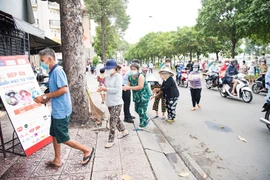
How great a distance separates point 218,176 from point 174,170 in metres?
0.69

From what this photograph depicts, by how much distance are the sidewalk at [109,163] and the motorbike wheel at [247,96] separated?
18.1 feet

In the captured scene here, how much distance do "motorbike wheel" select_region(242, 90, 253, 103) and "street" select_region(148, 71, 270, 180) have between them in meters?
0.65

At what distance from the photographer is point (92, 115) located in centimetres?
566

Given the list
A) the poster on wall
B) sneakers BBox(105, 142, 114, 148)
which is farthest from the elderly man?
sneakers BBox(105, 142, 114, 148)

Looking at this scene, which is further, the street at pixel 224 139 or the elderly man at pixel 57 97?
the street at pixel 224 139

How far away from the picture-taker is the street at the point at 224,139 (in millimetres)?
3494

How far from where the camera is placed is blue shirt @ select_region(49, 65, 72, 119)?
298 centimetres

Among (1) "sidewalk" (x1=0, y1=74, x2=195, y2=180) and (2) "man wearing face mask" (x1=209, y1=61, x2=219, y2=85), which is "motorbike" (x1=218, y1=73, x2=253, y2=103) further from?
(1) "sidewalk" (x1=0, y1=74, x2=195, y2=180)

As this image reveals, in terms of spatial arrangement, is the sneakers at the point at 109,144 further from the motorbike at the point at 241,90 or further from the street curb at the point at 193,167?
the motorbike at the point at 241,90

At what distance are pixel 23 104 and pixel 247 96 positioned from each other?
26.8 ft

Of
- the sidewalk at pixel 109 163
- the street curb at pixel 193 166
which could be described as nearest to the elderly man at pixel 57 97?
the sidewalk at pixel 109 163

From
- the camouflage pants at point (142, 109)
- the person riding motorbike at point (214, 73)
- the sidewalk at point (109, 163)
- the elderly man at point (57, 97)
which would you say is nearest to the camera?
the elderly man at point (57, 97)

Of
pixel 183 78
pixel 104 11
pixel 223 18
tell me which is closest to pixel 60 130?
pixel 183 78

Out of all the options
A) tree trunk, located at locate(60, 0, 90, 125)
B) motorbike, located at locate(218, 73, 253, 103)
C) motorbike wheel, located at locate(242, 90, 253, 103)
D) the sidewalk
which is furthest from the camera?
motorbike, located at locate(218, 73, 253, 103)
